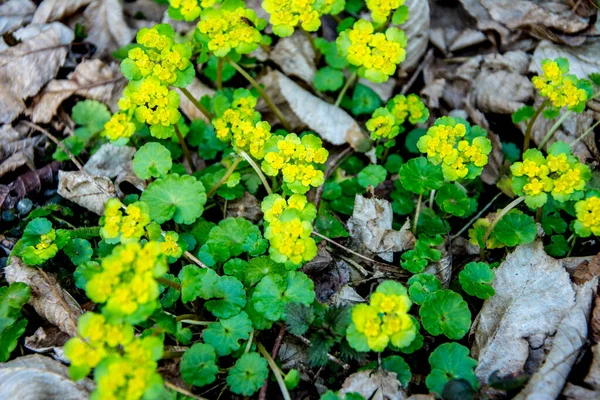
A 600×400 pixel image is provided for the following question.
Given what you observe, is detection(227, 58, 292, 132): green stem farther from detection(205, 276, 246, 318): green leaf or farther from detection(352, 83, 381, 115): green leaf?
detection(205, 276, 246, 318): green leaf

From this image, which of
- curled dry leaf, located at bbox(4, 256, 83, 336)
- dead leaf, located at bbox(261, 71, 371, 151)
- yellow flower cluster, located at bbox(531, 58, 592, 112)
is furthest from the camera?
dead leaf, located at bbox(261, 71, 371, 151)

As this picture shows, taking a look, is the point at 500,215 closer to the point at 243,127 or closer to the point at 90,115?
the point at 243,127

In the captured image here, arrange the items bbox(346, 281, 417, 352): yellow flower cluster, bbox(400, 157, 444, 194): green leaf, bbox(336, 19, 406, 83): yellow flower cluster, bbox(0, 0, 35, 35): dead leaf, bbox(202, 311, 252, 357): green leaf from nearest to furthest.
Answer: bbox(346, 281, 417, 352): yellow flower cluster
bbox(202, 311, 252, 357): green leaf
bbox(400, 157, 444, 194): green leaf
bbox(336, 19, 406, 83): yellow flower cluster
bbox(0, 0, 35, 35): dead leaf

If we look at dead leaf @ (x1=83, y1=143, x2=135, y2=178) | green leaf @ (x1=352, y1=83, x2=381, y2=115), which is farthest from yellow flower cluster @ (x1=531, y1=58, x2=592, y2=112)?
dead leaf @ (x1=83, y1=143, x2=135, y2=178)

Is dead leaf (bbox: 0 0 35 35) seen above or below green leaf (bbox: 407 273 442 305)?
above

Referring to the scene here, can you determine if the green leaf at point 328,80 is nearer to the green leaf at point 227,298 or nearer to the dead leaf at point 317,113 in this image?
the dead leaf at point 317,113

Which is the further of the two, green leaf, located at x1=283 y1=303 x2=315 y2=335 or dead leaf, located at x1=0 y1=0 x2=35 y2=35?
dead leaf, located at x1=0 y1=0 x2=35 y2=35

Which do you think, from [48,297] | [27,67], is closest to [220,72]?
[27,67]
